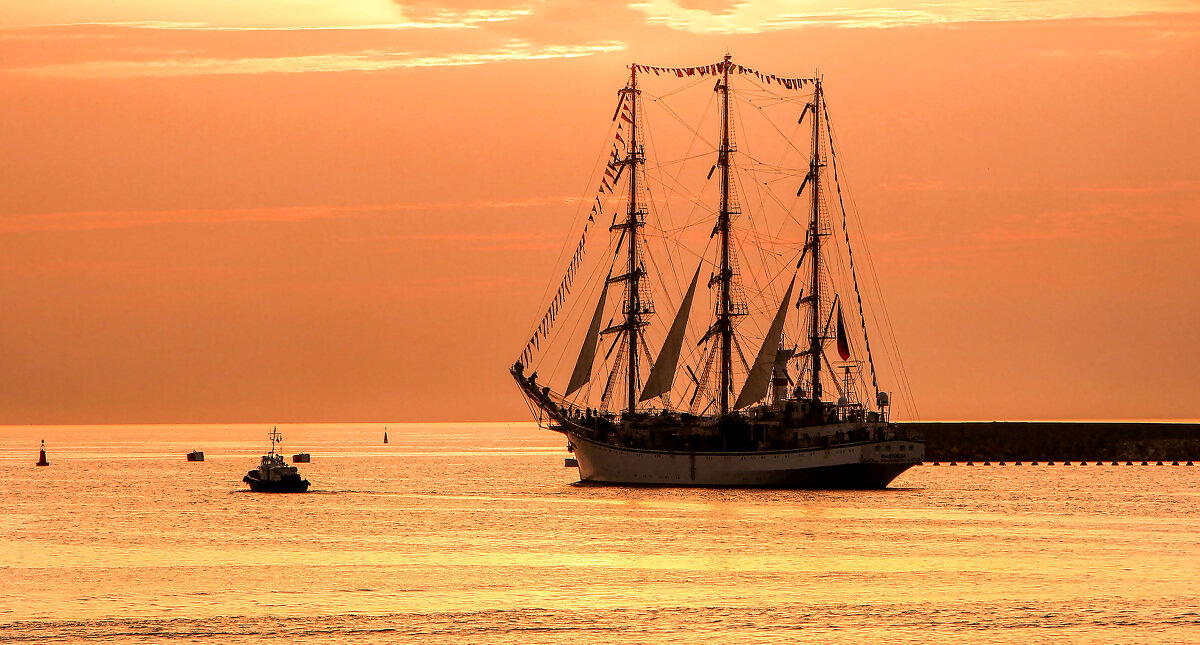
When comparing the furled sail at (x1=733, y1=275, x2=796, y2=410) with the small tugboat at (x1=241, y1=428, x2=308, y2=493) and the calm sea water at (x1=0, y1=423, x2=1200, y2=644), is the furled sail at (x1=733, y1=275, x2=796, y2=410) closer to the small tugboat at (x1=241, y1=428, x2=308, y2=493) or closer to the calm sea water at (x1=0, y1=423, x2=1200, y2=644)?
the calm sea water at (x1=0, y1=423, x2=1200, y2=644)

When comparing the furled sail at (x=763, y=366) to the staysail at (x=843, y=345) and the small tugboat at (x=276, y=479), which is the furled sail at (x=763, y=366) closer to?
the staysail at (x=843, y=345)

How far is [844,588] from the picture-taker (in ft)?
211

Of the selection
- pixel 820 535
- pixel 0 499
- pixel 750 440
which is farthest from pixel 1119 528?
pixel 0 499

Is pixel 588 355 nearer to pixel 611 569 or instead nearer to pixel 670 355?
pixel 670 355

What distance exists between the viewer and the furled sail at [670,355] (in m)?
122

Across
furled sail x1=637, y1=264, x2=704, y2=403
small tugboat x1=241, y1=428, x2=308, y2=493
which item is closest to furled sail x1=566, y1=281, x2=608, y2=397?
furled sail x1=637, y1=264, x2=704, y2=403

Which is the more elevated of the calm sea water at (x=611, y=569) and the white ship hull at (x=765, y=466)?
the white ship hull at (x=765, y=466)

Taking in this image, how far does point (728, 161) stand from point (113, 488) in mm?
71228

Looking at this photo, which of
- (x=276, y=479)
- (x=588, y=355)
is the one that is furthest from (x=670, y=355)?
(x=276, y=479)

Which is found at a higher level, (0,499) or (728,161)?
(728,161)

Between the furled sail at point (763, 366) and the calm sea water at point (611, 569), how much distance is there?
7.64 m

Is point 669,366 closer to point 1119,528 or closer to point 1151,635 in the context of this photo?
point 1119,528

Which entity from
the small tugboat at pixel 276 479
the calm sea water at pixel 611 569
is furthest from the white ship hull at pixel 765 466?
the small tugboat at pixel 276 479

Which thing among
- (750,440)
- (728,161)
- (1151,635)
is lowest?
(1151,635)
